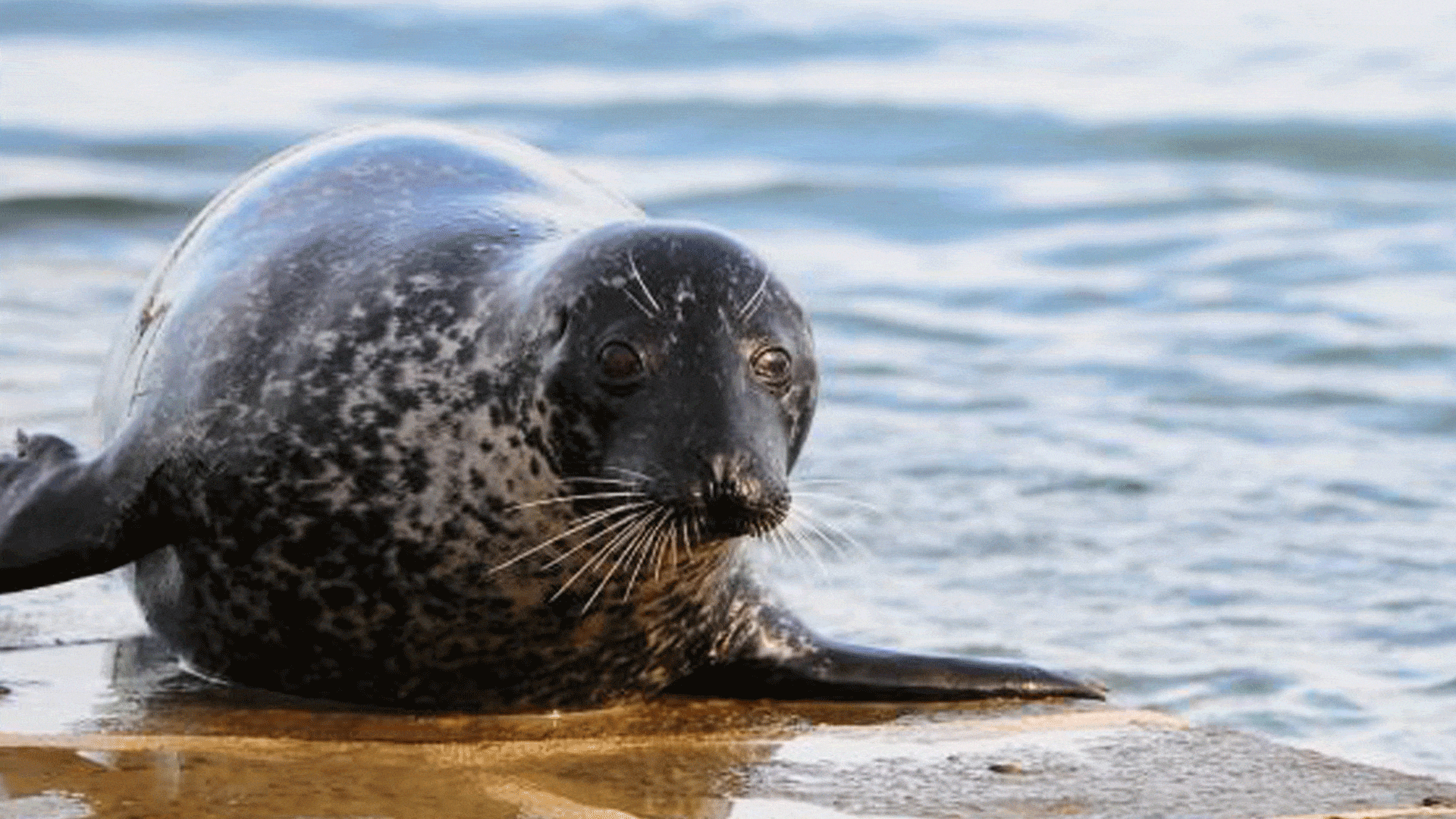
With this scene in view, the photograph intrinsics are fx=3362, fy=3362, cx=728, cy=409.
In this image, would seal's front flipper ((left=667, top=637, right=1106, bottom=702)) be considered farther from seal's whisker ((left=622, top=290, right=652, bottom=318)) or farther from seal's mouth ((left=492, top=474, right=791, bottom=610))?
seal's whisker ((left=622, top=290, right=652, bottom=318))

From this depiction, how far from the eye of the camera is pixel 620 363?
540 cm

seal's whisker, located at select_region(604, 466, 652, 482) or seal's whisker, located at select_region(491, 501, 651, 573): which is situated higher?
seal's whisker, located at select_region(604, 466, 652, 482)

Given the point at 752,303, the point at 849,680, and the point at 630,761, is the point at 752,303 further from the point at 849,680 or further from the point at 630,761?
the point at 849,680

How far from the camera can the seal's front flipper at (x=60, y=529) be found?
5.78m

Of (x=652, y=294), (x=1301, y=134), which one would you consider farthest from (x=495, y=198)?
(x=1301, y=134)

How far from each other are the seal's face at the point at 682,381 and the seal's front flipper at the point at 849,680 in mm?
672

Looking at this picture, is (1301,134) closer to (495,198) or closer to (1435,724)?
(1435,724)

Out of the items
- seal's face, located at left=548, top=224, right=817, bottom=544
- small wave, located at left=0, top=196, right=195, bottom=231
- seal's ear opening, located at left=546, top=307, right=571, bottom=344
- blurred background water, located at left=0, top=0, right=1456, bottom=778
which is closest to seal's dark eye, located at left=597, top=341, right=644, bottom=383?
seal's face, located at left=548, top=224, right=817, bottom=544

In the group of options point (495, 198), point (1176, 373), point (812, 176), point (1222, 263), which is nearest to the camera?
point (495, 198)

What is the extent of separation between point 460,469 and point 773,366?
0.56m

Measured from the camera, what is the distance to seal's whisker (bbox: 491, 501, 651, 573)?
5.27m

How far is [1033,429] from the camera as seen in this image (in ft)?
31.9

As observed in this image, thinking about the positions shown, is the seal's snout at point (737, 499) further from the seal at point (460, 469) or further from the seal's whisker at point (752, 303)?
the seal's whisker at point (752, 303)

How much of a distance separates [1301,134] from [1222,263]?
2.87 m
